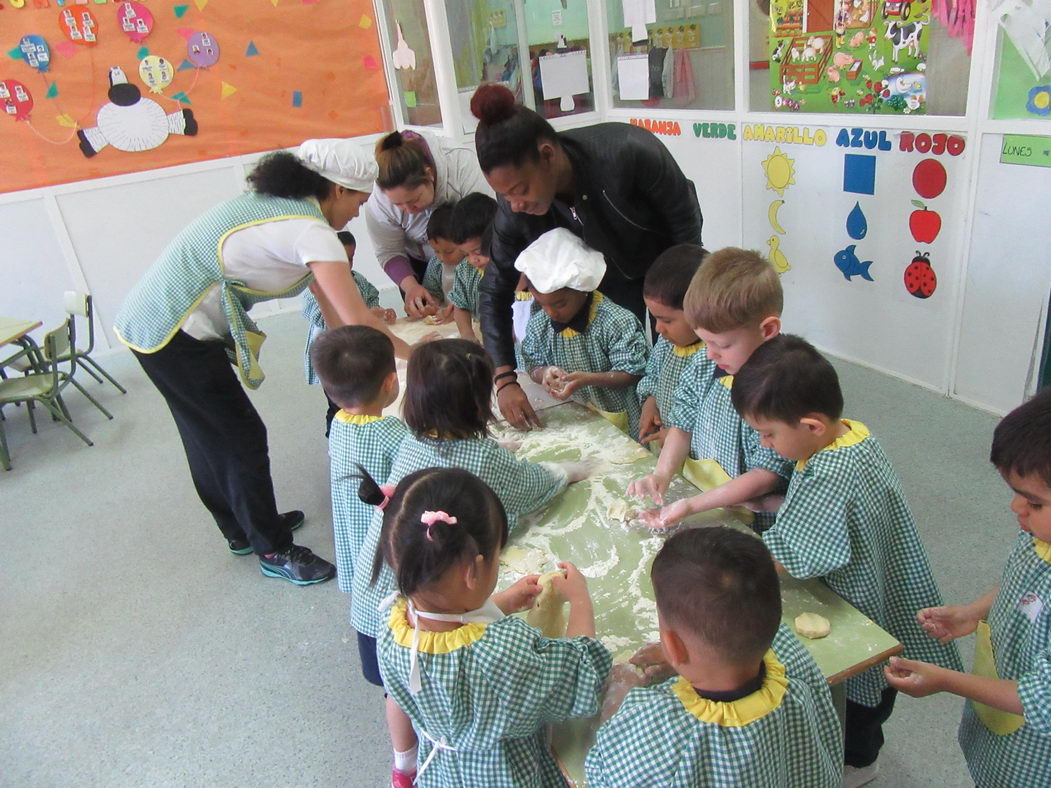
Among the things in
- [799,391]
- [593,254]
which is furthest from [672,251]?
[799,391]

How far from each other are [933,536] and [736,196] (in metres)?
2.13

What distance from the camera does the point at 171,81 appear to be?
4.84 metres

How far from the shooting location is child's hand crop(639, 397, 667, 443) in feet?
6.64

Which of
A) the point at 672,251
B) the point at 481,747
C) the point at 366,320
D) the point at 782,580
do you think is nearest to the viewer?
the point at 481,747

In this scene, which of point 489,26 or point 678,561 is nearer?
point 678,561

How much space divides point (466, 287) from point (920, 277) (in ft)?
6.07

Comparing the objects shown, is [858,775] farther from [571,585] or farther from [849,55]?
[849,55]

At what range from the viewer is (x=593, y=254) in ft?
6.79

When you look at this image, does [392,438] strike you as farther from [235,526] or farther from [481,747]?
[235,526]

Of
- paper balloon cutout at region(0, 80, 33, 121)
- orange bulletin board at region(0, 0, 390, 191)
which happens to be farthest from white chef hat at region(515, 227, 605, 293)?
paper balloon cutout at region(0, 80, 33, 121)

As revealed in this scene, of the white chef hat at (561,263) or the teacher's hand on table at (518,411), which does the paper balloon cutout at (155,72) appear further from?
the teacher's hand on table at (518,411)

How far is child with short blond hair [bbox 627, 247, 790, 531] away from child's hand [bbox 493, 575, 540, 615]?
1.02ft

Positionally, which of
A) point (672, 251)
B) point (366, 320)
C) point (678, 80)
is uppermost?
point (678, 80)

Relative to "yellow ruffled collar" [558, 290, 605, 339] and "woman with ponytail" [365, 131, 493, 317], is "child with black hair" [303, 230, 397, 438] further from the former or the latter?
"yellow ruffled collar" [558, 290, 605, 339]
